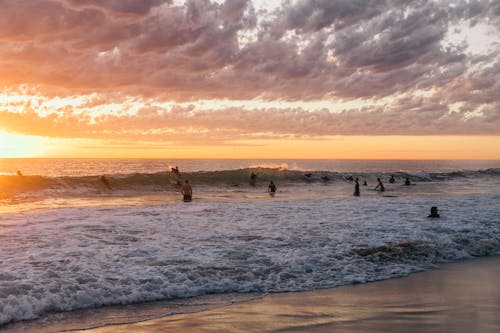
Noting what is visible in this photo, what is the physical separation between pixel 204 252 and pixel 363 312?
6.14 metres

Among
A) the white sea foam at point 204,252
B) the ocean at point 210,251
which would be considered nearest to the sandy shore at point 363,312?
the ocean at point 210,251

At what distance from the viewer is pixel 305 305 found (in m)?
9.14

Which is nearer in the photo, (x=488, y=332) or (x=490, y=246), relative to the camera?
(x=488, y=332)

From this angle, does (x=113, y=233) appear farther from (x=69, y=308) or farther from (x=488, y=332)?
(x=488, y=332)

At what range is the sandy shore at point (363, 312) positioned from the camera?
7.69 m

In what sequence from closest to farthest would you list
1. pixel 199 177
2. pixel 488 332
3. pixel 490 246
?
pixel 488 332 < pixel 490 246 < pixel 199 177

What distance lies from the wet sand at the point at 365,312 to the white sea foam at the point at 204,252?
40.6 inches

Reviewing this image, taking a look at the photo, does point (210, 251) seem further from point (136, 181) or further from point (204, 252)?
point (136, 181)

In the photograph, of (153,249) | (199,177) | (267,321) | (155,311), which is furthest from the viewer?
(199,177)

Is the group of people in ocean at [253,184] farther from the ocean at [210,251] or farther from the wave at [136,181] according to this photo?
the ocean at [210,251]

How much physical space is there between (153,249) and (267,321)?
6.61 m

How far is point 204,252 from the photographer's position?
44.5ft

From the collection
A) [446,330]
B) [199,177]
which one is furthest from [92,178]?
[446,330]

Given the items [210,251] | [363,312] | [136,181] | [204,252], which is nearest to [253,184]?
[136,181]
